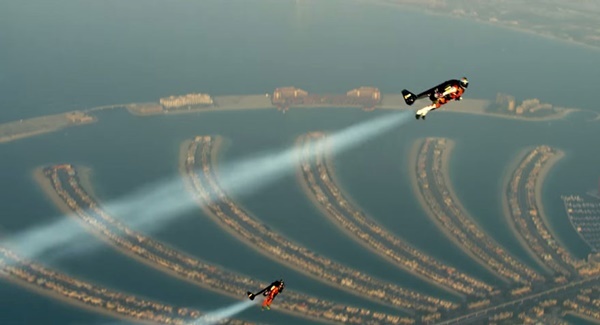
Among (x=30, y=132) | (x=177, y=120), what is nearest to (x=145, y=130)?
(x=177, y=120)

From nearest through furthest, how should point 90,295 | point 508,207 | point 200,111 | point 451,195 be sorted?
point 90,295, point 508,207, point 451,195, point 200,111

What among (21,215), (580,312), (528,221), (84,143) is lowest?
(580,312)

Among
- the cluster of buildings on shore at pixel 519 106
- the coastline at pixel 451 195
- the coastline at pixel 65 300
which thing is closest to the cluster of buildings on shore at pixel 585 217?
the coastline at pixel 451 195

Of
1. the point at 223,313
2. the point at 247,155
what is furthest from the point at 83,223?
the point at 247,155

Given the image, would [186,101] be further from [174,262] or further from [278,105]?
[174,262]

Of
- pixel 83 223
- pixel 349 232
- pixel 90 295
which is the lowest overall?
pixel 349 232

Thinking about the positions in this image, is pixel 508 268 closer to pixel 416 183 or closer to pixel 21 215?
pixel 416 183

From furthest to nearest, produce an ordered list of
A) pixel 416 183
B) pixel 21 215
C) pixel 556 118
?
pixel 556 118
pixel 416 183
pixel 21 215
